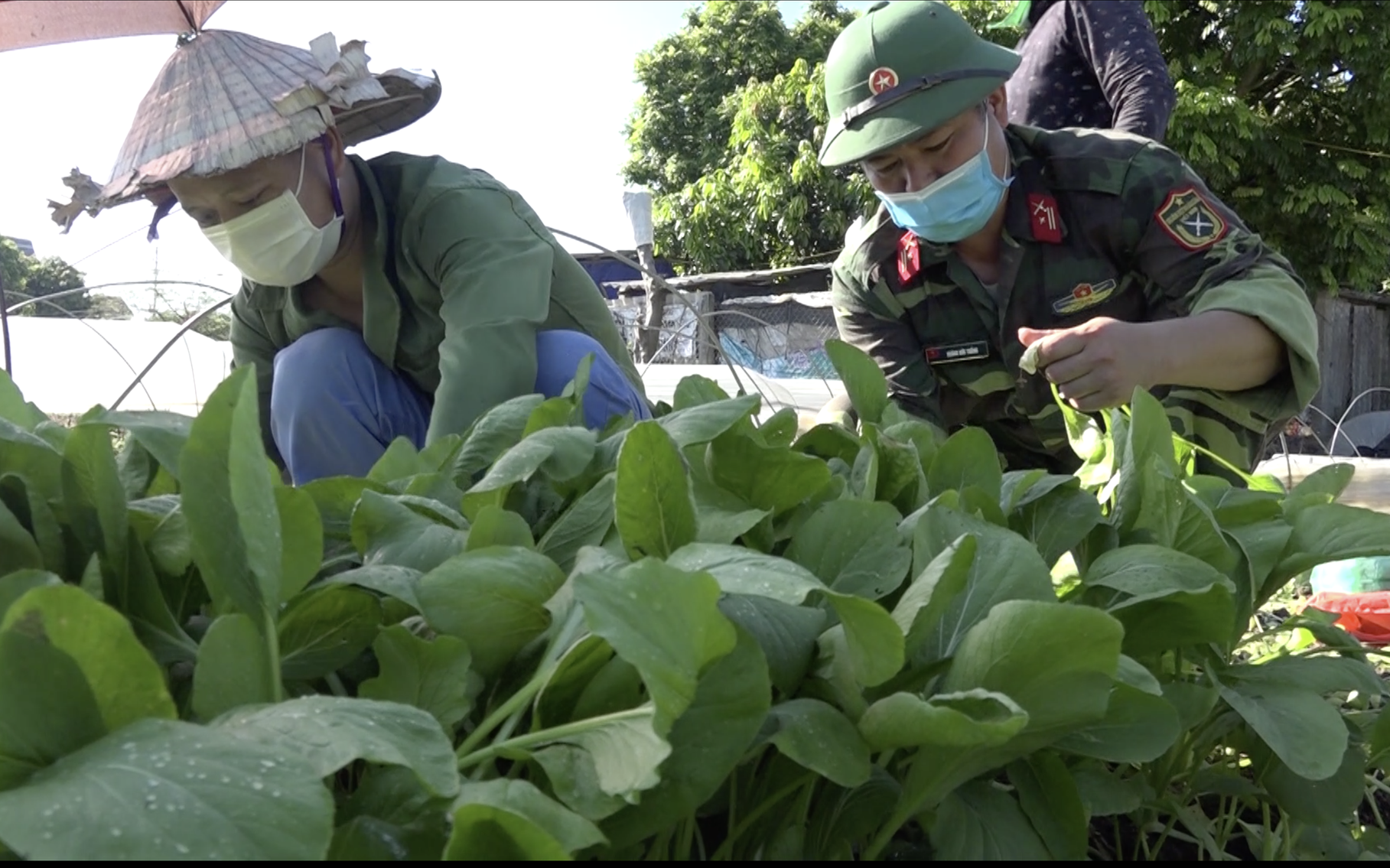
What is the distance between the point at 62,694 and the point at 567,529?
22cm

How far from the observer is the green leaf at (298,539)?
35 centimetres

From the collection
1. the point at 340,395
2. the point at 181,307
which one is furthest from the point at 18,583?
the point at 181,307

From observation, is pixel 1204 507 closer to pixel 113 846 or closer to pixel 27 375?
pixel 113 846

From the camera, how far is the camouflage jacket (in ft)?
5.37

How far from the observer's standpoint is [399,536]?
41 centimetres

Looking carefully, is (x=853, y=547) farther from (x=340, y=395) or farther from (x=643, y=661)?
(x=340, y=395)

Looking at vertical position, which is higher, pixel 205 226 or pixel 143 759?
A: pixel 205 226

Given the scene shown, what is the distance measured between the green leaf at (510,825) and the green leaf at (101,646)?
0.26ft

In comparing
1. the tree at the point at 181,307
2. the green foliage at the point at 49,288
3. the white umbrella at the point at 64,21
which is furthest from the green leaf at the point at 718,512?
the green foliage at the point at 49,288

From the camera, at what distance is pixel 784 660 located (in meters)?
0.35

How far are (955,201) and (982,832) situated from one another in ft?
4.92

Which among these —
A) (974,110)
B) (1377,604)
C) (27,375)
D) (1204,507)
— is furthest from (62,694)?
(27,375)

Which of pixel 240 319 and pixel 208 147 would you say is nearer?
pixel 208 147

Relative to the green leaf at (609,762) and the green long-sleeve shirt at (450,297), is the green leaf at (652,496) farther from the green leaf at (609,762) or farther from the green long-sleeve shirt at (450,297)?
the green long-sleeve shirt at (450,297)
